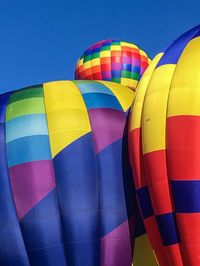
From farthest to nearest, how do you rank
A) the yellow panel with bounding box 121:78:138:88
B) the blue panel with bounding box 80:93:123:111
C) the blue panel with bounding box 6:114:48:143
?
the yellow panel with bounding box 121:78:138:88 < the blue panel with bounding box 80:93:123:111 < the blue panel with bounding box 6:114:48:143

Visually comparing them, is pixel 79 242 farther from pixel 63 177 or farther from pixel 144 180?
pixel 144 180

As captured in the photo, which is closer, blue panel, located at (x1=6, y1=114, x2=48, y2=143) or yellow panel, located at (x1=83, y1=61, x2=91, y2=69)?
blue panel, located at (x1=6, y1=114, x2=48, y2=143)

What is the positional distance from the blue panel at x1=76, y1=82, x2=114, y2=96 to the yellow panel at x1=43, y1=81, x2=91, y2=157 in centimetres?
13

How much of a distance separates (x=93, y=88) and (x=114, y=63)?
7.46 meters

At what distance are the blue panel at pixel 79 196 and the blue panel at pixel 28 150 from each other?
0.26 meters

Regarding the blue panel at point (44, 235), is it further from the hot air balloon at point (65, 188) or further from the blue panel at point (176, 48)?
the blue panel at point (176, 48)

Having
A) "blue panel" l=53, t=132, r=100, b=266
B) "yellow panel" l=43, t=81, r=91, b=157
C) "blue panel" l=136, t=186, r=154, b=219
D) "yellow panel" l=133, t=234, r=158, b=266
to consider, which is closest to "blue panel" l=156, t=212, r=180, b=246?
"blue panel" l=136, t=186, r=154, b=219

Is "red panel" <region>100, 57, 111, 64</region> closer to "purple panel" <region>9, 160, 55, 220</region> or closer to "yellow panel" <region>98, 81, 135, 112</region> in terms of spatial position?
Answer: "yellow panel" <region>98, 81, 135, 112</region>

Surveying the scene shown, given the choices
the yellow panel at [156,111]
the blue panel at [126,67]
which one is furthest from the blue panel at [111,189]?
the blue panel at [126,67]

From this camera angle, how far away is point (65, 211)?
7090mm

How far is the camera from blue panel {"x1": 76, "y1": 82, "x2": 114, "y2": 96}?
27.3ft

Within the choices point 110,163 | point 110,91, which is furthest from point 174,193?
point 110,91

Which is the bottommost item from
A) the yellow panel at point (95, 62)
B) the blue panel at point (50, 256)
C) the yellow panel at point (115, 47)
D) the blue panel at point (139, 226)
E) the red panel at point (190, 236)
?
the blue panel at point (50, 256)

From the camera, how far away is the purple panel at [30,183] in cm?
713
